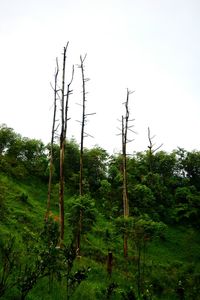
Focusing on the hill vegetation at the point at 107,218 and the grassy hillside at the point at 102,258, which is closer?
the grassy hillside at the point at 102,258

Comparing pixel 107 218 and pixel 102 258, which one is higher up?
pixel 107 218

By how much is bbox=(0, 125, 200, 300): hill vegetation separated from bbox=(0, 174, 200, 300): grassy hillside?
6 centimetres

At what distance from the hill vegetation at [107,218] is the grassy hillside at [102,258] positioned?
0.21 ft

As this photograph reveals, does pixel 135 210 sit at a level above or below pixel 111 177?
below

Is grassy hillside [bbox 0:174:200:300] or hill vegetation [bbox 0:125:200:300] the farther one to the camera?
hill vegetation [bbox 0:125:200:300]

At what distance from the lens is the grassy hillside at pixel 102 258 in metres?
12.4

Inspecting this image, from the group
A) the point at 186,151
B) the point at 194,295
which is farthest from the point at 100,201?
the point at 194,295

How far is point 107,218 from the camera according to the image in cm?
3039

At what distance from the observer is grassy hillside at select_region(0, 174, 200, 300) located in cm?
1240

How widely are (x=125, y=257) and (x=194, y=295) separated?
6970 millimetres

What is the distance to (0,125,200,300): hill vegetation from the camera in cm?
1530

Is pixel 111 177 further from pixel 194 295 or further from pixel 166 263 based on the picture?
pixel 194 295

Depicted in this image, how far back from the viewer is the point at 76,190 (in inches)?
1325

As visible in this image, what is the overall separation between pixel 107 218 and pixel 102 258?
9212mm
